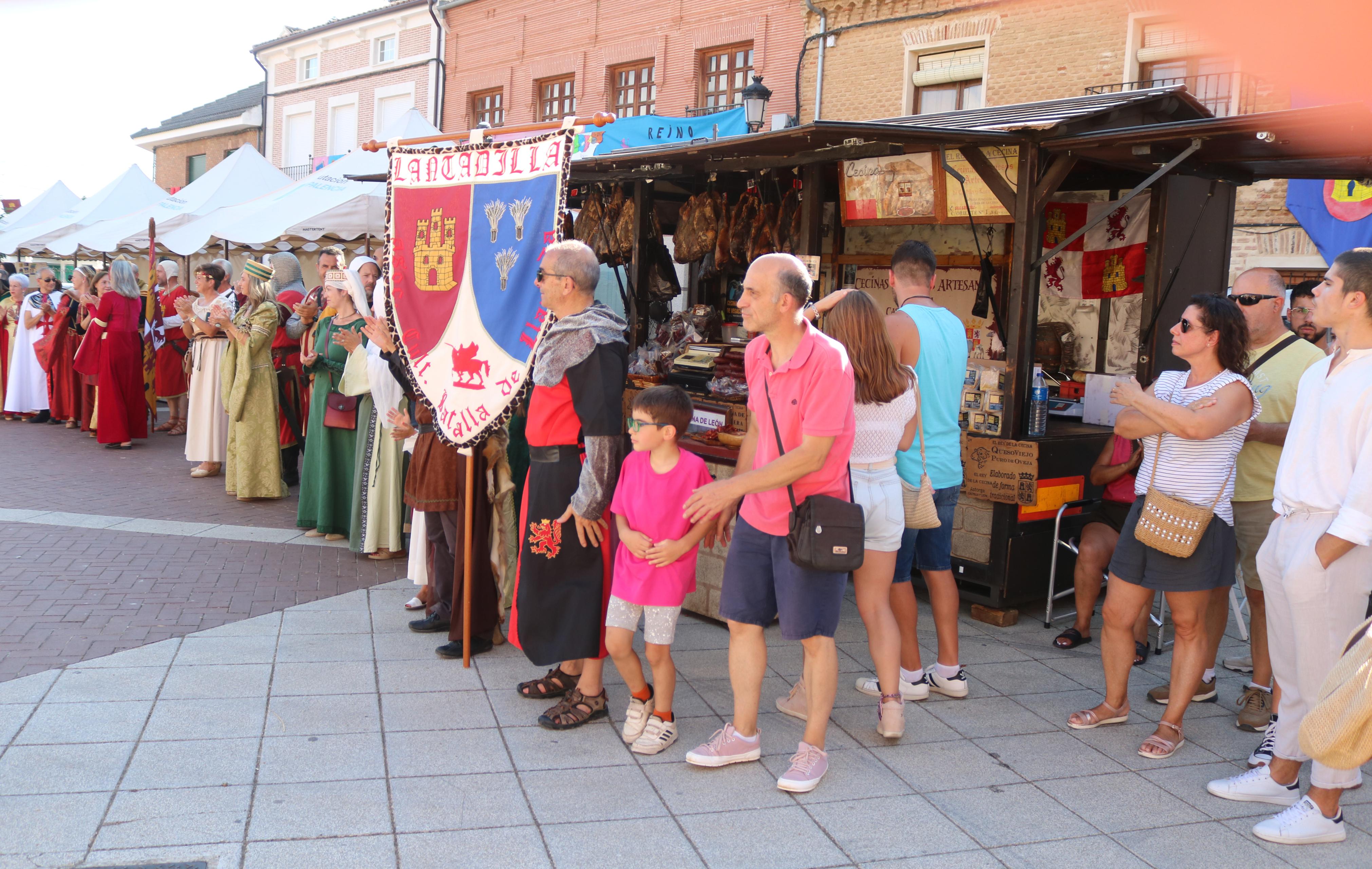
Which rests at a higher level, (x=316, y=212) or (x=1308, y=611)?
(x=316, y=212)

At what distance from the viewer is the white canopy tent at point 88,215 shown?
16359mm

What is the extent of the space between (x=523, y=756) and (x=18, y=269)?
26367 mm

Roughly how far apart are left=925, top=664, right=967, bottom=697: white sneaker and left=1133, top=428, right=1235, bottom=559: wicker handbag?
1.06 meters

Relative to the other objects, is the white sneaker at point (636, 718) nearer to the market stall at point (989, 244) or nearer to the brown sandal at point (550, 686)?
the brown sandal at point (550, 686)

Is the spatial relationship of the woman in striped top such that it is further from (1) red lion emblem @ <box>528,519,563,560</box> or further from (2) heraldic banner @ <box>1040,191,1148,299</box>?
(2) heraldic banner @ <box>1040,191,1148,299</box>

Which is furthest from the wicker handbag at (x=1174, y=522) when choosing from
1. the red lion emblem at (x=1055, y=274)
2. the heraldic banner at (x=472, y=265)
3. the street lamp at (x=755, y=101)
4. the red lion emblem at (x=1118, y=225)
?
the street lamp at (x=755, y=101)

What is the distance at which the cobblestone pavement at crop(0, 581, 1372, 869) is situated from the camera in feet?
10.1

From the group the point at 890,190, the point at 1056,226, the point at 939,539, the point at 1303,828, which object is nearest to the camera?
the point at 1303,828

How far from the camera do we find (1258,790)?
142 inches

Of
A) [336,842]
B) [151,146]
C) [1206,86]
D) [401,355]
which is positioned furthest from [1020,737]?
[151,146]

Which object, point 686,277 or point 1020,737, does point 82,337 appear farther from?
point 1020,737

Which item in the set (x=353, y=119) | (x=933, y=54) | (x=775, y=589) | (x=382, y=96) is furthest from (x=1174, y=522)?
(x=353, y=119)

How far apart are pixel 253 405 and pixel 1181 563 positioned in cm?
689

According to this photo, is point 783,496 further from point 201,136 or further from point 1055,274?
point 201,136
